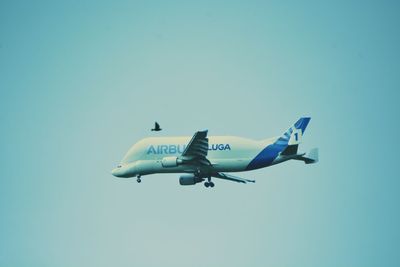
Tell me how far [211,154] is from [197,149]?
2.98 m

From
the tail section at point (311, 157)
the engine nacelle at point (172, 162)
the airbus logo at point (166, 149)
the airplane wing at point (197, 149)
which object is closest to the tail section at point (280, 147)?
the tail section at point (311, 157)

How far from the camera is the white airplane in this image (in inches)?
4653

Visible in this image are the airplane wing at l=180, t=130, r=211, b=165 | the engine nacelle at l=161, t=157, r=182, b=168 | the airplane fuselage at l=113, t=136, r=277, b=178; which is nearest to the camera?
the airplane wing at l=180, t=130, r=211, b=165

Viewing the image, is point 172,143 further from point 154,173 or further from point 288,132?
point 288,132

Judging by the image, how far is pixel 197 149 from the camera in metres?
118

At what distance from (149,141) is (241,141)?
1211 cm

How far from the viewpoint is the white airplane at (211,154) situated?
118 meters

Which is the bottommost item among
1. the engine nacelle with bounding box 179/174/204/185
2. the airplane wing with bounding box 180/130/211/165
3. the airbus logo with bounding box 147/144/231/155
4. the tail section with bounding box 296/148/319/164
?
the engine nacelle with bounding box 179/174/204/185

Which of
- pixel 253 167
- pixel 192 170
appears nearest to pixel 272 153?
pixel 253 167

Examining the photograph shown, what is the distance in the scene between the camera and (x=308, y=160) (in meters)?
118

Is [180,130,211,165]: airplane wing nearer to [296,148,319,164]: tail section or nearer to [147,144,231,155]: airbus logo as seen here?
[147,144,231,155]: airbus logo

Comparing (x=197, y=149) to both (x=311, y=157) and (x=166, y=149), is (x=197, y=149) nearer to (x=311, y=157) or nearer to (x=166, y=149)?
(x=166, y=149)

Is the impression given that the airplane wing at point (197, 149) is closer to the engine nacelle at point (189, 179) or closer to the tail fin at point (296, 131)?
the engine nacelle at point (189, 179)

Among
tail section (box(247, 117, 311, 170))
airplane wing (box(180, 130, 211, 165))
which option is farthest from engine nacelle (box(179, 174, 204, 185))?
tail section (box(247, 117, 311, 170))
